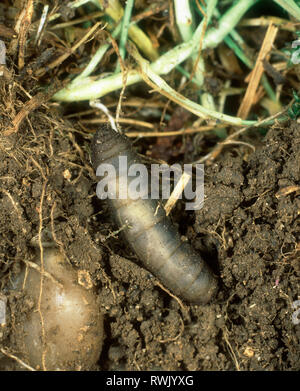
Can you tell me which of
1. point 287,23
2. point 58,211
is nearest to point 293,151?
point 287,23

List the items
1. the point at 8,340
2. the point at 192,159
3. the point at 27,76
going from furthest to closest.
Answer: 1. the point at 192,159
2. the point at 27,76
3. the point at 8,340

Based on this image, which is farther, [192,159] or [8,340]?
[192,159]

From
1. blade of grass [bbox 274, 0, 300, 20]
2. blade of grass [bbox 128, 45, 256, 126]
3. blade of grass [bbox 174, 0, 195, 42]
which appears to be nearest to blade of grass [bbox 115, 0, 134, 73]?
blade of grass [bbox 128, 45, 256, 126]

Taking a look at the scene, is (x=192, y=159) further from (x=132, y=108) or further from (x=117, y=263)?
(x=117, y=263)

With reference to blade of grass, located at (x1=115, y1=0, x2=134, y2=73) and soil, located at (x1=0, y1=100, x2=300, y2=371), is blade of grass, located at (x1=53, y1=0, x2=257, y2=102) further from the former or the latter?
soil, located at (x1=0, y1=100, x2=300, y2=371)

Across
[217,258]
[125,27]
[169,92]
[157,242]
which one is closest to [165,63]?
[169,92]

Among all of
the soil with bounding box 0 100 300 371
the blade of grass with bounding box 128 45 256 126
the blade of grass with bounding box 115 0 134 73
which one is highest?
the blade of grass with bounding box 115 0 134 73
